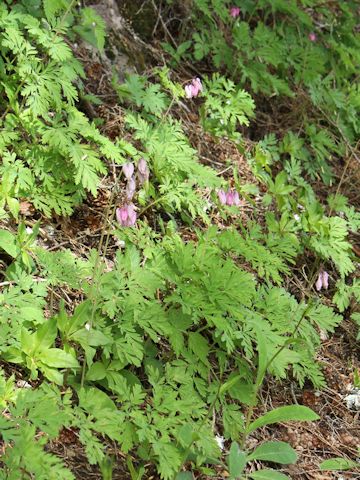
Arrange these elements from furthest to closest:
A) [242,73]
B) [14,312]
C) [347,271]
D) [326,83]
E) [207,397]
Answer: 1. [326,83]
2. [242,73]
3. [347,271]
4. [207,397]
5. [14,312]

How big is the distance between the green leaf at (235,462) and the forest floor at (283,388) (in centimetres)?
20

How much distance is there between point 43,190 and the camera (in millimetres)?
3371

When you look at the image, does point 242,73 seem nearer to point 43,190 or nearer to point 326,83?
point 326,83

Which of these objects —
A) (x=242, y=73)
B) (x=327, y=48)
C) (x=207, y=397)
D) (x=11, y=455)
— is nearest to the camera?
(x=11, y=455)

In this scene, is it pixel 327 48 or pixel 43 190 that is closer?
pixel 43 190

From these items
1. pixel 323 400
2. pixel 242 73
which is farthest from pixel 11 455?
pixel 242 73

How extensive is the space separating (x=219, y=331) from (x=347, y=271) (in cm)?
137

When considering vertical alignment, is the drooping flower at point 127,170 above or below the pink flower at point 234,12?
below

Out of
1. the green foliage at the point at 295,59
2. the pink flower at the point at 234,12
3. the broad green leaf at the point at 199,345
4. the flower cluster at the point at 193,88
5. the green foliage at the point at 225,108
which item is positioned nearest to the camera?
the broad green leaf at the point at 199,345

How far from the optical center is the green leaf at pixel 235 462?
2.59m

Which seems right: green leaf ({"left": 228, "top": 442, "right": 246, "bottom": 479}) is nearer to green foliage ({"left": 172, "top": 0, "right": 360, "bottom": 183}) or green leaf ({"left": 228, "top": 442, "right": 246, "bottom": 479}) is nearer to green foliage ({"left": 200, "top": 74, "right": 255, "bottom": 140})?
green foliage ({"left": 200, "top": 74, "right": 255, "bottom": 140})

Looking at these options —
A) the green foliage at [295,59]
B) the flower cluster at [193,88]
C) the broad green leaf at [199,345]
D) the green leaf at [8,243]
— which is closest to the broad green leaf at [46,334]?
the green leaf at [8,243]

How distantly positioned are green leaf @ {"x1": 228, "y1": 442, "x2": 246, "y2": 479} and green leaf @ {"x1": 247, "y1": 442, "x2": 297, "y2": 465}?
12 cm

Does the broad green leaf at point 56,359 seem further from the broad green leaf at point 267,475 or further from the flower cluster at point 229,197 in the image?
the flower cluster at point 229,197
